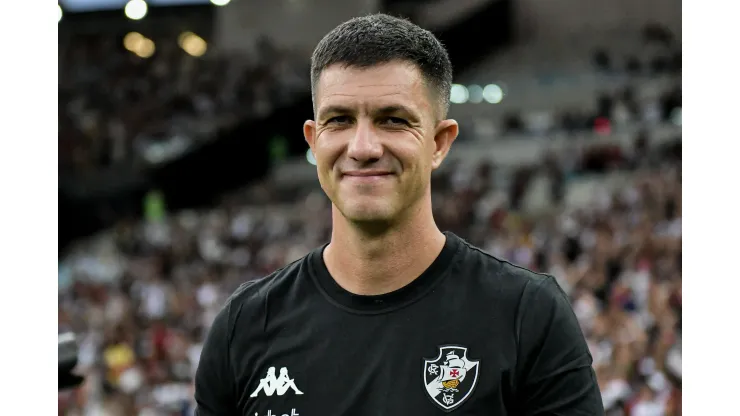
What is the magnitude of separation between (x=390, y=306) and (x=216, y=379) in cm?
44

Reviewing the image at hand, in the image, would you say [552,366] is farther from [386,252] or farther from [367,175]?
[367,175]

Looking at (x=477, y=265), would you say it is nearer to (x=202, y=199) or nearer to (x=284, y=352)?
(x=284, y=352)

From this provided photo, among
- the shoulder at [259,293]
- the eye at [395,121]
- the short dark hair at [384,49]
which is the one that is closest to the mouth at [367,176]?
the eye at [395,121]

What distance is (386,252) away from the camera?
233 centimetres

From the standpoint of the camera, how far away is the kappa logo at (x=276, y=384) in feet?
7.57

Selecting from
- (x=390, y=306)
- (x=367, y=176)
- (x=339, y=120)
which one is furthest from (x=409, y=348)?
(x=339, y=120)

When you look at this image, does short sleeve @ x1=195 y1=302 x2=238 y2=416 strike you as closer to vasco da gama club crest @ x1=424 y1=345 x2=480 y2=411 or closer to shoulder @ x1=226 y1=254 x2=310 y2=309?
shoulder @ x1=226 y1=254 x2=310 y2=309

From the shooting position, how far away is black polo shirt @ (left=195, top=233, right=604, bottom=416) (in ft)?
7.18

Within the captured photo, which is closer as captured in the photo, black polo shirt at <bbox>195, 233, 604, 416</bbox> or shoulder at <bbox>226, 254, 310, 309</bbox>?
black polo shirt at <bbox>195, 233, 604, 416</bbox>

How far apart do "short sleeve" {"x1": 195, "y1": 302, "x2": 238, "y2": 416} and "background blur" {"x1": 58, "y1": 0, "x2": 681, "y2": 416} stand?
6651mm

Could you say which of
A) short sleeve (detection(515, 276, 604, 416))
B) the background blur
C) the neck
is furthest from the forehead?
the background blur

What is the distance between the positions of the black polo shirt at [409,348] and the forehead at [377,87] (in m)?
0.38

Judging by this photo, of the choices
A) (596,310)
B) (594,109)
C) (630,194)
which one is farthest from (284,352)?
(594,109)

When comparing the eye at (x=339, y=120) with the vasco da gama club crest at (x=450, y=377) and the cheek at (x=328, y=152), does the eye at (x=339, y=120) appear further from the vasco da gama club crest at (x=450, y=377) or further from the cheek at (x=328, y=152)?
the vasco da gama club crest at (x=450, y=377)
